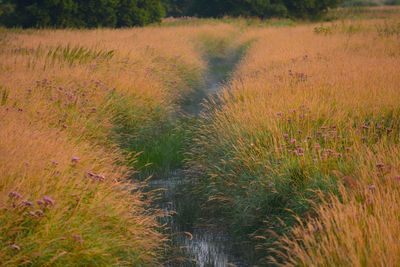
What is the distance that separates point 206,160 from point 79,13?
1717 centimetres

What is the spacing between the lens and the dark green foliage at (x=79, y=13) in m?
18.5

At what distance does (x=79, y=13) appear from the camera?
1944 cm

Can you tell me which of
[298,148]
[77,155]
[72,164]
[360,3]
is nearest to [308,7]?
[360,3]

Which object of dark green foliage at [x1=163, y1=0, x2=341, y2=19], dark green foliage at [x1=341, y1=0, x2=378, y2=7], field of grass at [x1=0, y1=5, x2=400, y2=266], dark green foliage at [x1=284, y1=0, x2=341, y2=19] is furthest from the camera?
dark green foliage at [x1=341, y1=0, x2=378, y2=7]

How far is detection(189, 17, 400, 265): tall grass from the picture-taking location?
A: 10.1 ft

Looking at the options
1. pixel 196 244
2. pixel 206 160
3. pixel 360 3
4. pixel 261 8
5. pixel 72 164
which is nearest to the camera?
pixel 72 164

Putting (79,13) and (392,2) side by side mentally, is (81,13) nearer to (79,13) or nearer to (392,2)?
(79,13)

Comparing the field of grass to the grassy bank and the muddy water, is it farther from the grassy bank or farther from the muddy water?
the muddy water

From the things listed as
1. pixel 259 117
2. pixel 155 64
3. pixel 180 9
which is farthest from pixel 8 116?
pixel 180 9

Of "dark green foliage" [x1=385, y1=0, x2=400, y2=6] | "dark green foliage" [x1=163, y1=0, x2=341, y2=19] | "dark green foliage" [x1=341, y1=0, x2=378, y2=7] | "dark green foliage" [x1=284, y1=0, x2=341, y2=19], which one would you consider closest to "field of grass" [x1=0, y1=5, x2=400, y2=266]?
"dark green foliage" [x1=163, y1=0, x2=341, y2=19]

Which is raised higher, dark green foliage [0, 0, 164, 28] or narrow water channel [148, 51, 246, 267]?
dark green foliage [0, 0, 164, 28]

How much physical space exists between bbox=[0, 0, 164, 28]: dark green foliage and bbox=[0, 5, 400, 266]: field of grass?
11.3m

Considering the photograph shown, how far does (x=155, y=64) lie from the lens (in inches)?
368

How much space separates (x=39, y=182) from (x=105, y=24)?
19542 mm
